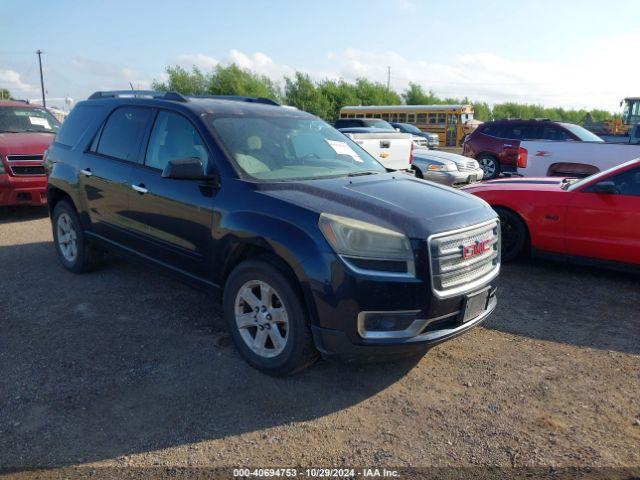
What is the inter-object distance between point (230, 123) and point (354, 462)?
2685mm

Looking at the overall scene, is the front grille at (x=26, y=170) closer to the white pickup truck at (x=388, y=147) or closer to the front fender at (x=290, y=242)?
the white pickup truck at (x=388, y=147)

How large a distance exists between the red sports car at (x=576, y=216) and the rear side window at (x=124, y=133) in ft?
13.4

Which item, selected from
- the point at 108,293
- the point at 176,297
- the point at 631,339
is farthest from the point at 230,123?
the point at 631,339

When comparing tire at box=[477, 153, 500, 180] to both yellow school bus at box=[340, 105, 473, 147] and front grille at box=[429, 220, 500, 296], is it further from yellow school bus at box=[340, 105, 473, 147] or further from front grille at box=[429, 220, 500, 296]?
yellow school bus at box=[340, 105, 473, 147]

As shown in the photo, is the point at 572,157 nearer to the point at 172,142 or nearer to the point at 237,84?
the point at 172,142

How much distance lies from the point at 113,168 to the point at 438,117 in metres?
32.2

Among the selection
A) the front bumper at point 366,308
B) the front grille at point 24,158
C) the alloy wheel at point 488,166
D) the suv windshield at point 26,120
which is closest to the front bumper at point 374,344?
the front bumper at point 366,308

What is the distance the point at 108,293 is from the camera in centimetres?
513

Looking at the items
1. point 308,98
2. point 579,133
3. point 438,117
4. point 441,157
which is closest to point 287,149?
point 441,157

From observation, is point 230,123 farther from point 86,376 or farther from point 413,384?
point 413,384

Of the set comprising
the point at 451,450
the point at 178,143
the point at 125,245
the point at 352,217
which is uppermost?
the point at 178,143

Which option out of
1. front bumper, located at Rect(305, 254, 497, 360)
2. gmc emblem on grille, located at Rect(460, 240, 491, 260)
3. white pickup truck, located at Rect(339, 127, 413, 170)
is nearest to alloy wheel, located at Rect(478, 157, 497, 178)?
white pickup truck, located at Rect(339, 127, 413, 170)

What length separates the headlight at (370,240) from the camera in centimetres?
312

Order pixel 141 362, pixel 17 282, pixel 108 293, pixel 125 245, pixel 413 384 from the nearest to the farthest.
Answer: pixel 413 384
pixel 141 362
pixel 125 245
pixel 108 293
pixel 17 282
